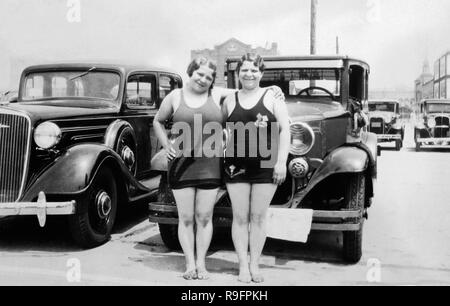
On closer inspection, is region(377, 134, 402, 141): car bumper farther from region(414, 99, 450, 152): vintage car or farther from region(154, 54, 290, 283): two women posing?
region(154, 54, 290, 283): two women posing

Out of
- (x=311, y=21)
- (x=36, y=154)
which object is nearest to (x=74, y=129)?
(x=36, y=154)

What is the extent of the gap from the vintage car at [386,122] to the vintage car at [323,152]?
11833mm

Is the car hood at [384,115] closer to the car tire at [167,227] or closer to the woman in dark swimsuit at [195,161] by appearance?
the car tire at [167,227]

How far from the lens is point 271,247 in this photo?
4.85 meters

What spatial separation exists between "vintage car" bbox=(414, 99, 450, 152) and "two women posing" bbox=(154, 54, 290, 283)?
46.2 feet

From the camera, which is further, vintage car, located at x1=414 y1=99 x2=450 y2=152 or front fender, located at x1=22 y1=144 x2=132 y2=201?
vintage car, located at x1=414 y1=99 x2=450 y2=152

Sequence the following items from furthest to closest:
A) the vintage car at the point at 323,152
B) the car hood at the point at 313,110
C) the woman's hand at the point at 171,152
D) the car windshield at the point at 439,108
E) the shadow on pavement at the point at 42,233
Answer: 1. the car windshield at the point at 439,108
2. the shadow on pavement at the point at 42,233
3. the car hood at the point at 313,110
4. the vintage car at the point at 323,152
5. the woman's hand at the point at 171,152

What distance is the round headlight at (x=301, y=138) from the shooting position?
4395 mm

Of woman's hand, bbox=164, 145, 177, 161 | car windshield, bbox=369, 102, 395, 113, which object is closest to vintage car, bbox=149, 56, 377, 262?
woman's hand, bbox=164, 145, 177, 161

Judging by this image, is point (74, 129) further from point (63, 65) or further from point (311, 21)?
point (311, 21)

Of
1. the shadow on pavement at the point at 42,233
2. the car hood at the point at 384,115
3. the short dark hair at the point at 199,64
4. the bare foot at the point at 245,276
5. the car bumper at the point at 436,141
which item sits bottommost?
the car bumper at the point at 436,141

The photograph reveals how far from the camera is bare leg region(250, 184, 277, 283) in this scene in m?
3.57

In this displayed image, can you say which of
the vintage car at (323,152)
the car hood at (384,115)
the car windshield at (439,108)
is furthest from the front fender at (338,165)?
the car hood at (384,115)

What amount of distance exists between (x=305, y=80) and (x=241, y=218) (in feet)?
7.40
